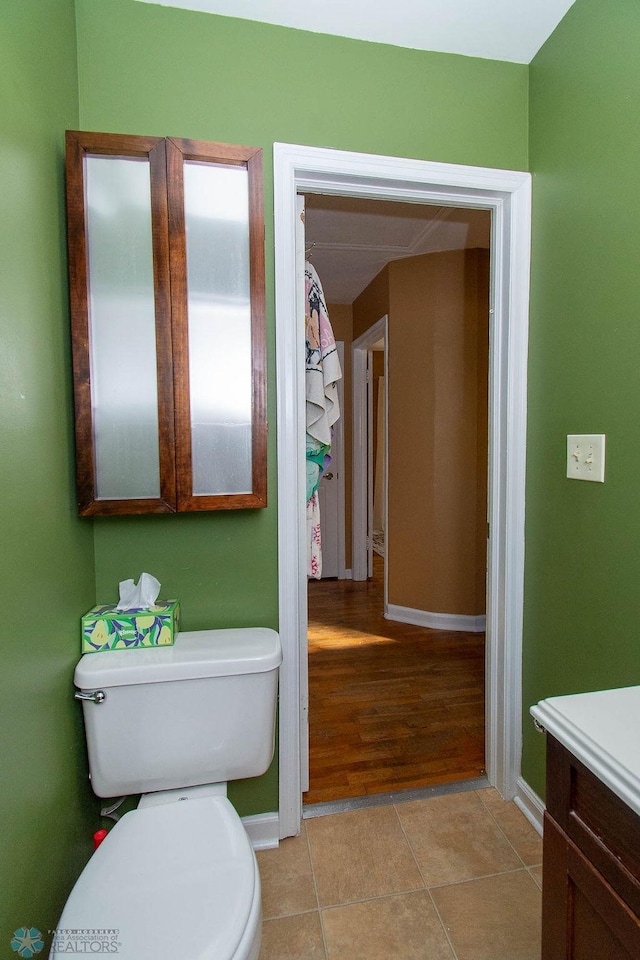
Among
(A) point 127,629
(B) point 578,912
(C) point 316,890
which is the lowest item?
(C) point 316,890

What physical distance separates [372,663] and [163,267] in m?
2.28

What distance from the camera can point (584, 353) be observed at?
1329mm

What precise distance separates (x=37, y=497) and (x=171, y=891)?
0.79 meters

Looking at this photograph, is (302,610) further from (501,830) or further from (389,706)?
(389,706)

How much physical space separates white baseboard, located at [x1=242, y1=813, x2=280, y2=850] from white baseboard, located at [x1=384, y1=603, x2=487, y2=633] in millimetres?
1980

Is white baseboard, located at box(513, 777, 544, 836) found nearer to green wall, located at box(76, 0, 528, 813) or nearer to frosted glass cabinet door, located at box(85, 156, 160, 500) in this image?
green wall, located at box(76, 0, 528, 813)

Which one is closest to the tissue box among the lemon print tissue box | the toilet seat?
the lemon print tissue box

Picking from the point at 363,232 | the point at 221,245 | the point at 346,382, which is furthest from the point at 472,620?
the point at 221,245

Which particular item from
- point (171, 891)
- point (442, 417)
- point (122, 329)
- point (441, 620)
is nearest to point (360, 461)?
point (442, 417)

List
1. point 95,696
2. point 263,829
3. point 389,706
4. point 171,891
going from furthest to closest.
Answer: point 389,706
point 263,829
point 95,696
point 171,891

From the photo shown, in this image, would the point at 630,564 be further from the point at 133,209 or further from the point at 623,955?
the point at 133,209

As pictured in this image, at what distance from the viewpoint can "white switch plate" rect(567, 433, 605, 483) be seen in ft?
4.19

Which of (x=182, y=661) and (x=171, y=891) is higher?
(x=182, y=661)

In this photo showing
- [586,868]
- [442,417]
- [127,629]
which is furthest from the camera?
[442,417]
